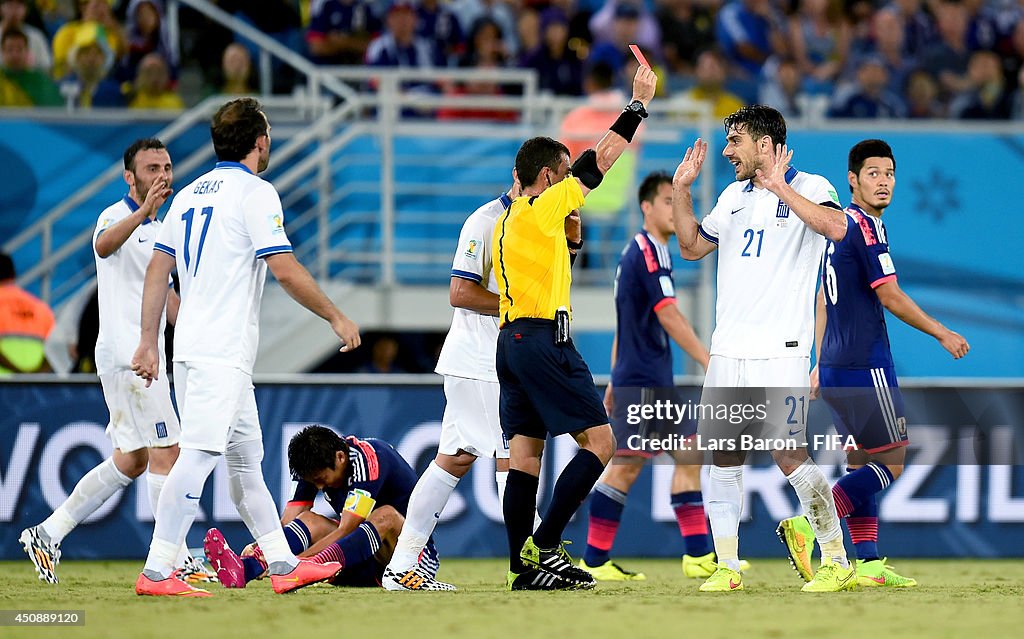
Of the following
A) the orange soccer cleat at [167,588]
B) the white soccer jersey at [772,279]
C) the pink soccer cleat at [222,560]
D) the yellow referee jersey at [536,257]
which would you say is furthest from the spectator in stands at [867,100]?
the orange soccer cleat at [167,588]

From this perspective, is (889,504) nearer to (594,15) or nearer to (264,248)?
(264,248)

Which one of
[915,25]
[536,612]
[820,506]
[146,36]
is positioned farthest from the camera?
[915,25]

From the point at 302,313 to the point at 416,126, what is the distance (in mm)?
2170

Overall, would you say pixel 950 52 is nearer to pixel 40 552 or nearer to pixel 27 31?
pixel 27 31

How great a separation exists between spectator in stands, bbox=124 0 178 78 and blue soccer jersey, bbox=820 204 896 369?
874cm

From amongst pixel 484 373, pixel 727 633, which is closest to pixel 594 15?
pixel 484 373

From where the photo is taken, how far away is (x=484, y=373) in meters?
7.87

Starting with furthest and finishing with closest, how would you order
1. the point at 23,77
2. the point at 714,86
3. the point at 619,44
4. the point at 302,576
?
the point at 619,44 → the point at 714,86 → the point at 23,77 → the point at 302,576

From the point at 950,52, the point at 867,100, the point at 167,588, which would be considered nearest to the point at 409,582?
the point at 167,588

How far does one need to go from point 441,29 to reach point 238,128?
29.1 feet

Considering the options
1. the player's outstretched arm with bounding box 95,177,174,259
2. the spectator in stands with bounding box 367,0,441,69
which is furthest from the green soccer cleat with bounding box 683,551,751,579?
the spectator in stands with bounding box 367,0,441,69

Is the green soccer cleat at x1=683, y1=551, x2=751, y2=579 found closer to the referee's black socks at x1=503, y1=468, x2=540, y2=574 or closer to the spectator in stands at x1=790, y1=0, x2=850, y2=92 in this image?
the referee's black socks at x1=503, y1=468, x2=540, y2=574

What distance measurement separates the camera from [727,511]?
7.39 metres

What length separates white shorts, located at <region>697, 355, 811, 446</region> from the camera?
7.19 meters
